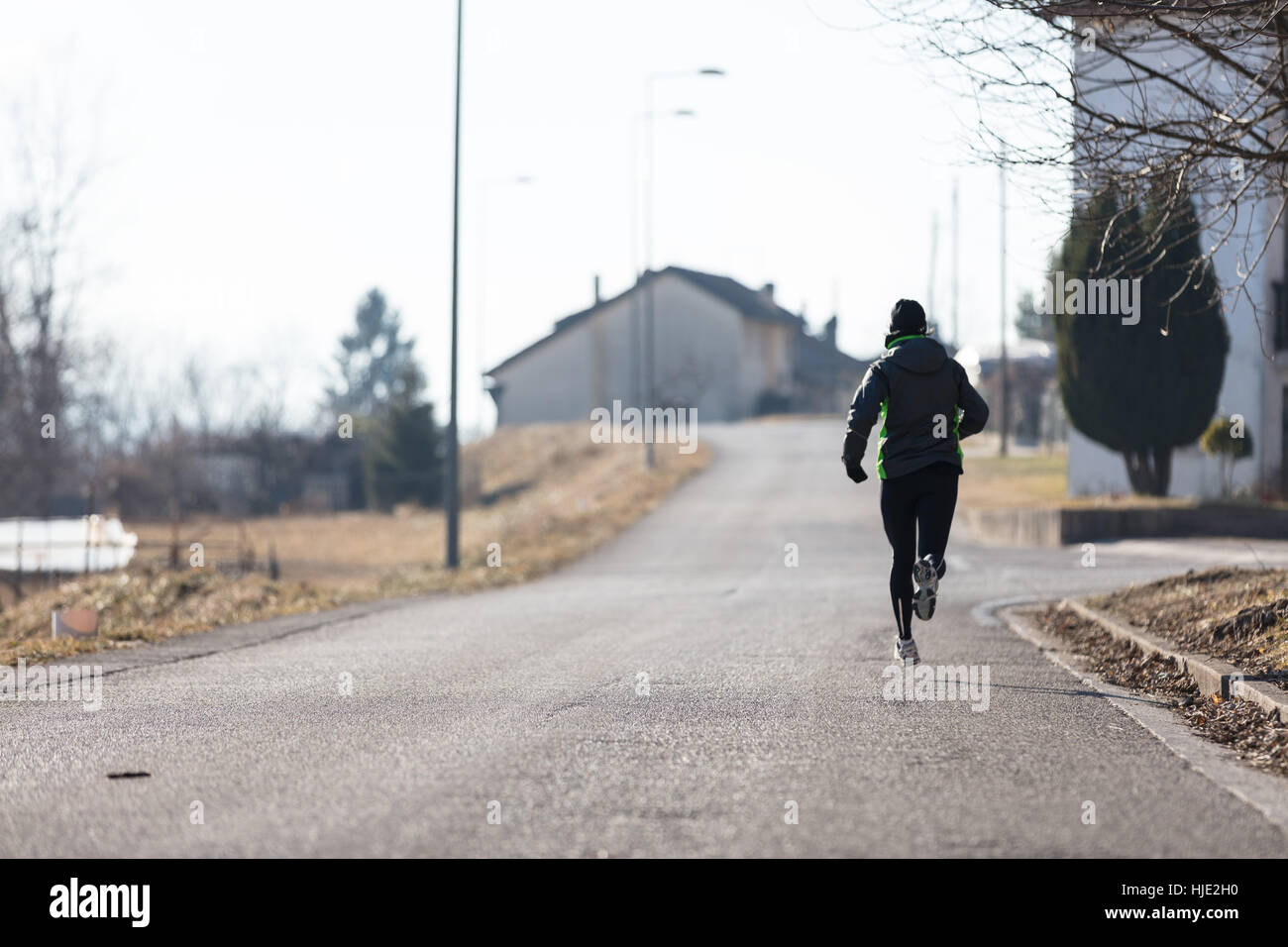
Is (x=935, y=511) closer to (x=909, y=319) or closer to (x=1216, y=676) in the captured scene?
(x=909, y=319)

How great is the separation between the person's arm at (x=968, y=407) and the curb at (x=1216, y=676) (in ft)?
5.68

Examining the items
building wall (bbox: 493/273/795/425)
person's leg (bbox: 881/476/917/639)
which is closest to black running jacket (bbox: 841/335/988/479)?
person's leg (bbox: 881/476/917/639)

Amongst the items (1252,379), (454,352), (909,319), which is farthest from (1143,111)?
(1252,379)

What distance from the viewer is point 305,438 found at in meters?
73.8

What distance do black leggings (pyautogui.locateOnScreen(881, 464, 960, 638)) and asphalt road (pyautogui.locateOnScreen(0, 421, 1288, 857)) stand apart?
628 mm

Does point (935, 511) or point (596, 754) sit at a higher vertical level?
point (935, 511)

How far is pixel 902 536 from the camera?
8500mm

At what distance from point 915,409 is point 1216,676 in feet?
7.08

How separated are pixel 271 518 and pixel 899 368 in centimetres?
5090

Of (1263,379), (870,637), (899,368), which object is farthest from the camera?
(1263,379)

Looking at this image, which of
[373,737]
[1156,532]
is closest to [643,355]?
[1156,532]

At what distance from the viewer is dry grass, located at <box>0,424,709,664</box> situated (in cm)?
1605
